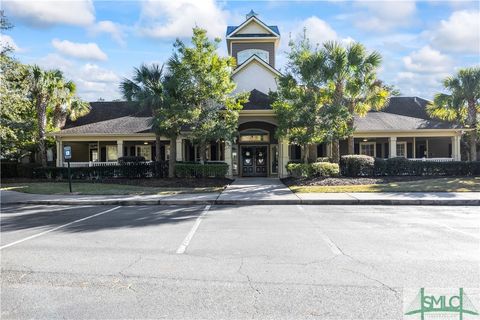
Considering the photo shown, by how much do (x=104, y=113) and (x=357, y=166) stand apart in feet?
67.2

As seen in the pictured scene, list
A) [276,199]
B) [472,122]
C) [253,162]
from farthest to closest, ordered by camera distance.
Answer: [253,162]
[472,122]
[276,199]

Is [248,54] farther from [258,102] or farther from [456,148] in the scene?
[456,148]

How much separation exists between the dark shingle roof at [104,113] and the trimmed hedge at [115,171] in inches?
196

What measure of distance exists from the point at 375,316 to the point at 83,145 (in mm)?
30365


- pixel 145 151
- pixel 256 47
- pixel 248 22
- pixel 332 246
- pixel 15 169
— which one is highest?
pixel 248 22

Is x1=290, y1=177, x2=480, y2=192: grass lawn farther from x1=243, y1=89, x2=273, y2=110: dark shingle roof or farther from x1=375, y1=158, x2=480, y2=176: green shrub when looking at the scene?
x1=243, y1=89, x2=273, y2=110: dark shingle roof

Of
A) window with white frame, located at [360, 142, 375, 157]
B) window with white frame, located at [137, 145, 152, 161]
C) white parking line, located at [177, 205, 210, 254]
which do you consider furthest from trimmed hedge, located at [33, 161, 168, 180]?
window with white frame, located at [360, 142, 375, 157]

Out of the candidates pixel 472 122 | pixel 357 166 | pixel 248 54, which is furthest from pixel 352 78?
pixel 248 54

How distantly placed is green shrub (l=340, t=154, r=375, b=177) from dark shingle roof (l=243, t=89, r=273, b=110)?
5.62 m

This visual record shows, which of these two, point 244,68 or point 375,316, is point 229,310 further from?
point 244,68

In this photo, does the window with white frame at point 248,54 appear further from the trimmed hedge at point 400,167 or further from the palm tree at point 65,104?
the trimmed hedge at point 400,167

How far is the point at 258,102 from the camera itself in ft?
83.4

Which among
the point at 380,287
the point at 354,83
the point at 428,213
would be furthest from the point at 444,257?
the point at 354,83

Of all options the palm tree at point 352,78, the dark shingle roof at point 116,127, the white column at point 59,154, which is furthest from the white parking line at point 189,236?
the white column at point 59,154
